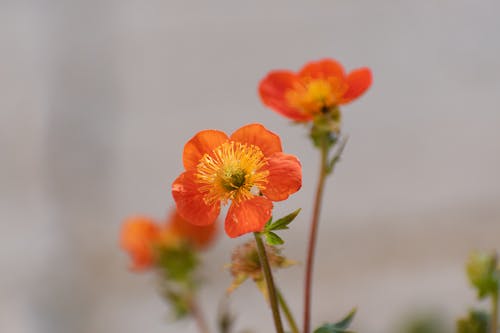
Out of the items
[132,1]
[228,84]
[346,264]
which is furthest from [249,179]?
[132,1]

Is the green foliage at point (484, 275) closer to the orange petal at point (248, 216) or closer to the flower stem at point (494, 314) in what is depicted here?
the flower stem at point (494, 314)

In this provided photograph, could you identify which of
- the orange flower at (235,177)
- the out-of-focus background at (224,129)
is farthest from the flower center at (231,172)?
the out-of-focus background at (224,129)

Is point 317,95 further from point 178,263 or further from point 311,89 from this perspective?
point 178,263

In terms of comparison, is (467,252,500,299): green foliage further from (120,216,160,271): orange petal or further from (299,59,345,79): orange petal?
(120,216,160,271): orange petal

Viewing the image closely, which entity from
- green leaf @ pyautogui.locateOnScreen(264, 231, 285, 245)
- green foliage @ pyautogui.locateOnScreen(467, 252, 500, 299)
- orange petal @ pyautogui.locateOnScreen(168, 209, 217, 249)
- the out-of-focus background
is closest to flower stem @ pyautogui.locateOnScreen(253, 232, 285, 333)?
green leaf @ pyautogui.locateOnScreen(264, 231, 285, 245)

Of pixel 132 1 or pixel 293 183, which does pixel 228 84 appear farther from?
pixel 293 183
